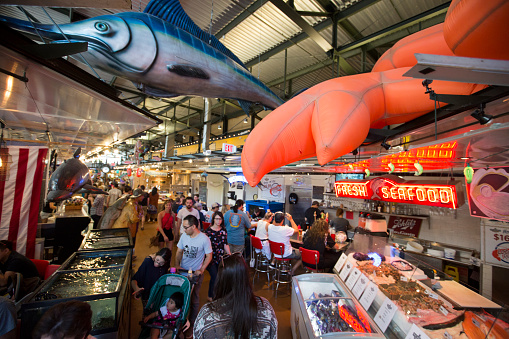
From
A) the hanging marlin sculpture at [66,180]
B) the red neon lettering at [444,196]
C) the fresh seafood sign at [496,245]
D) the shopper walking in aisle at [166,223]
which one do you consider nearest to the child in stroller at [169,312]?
the hanging marlin sculpture at [66,180]

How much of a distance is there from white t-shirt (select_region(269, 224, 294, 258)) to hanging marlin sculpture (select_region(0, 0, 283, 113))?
11.7 feet

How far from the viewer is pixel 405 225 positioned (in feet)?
21.6

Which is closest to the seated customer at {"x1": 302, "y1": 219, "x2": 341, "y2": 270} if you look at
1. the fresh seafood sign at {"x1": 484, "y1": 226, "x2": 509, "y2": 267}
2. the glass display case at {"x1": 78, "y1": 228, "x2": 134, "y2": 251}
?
the fresh seafood sign at {"x1": 484, "y1": 226, "x2": 509, "y2": 267}

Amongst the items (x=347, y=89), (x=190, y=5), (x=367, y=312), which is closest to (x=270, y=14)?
(x=190, y=5)

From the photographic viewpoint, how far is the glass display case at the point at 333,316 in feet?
Result: 7.10

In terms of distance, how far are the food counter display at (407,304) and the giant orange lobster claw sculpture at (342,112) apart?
1.68 meters

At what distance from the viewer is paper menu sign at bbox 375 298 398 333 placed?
2.10 meters

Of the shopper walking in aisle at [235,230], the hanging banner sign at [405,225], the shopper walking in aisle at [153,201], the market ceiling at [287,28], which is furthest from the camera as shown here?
the shopper walking in aisle at [153,201]

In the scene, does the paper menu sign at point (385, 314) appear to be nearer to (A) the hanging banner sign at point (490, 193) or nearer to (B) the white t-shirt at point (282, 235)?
(A) the hanging banner sign at point (490, 193)

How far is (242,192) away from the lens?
469 inches

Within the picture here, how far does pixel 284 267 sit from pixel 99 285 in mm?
3737

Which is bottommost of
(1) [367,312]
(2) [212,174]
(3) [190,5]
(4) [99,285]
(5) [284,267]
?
(5) [284,267]

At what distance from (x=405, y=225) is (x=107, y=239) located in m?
7.45

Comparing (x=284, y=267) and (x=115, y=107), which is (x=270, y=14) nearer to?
(x=115, y=107)
